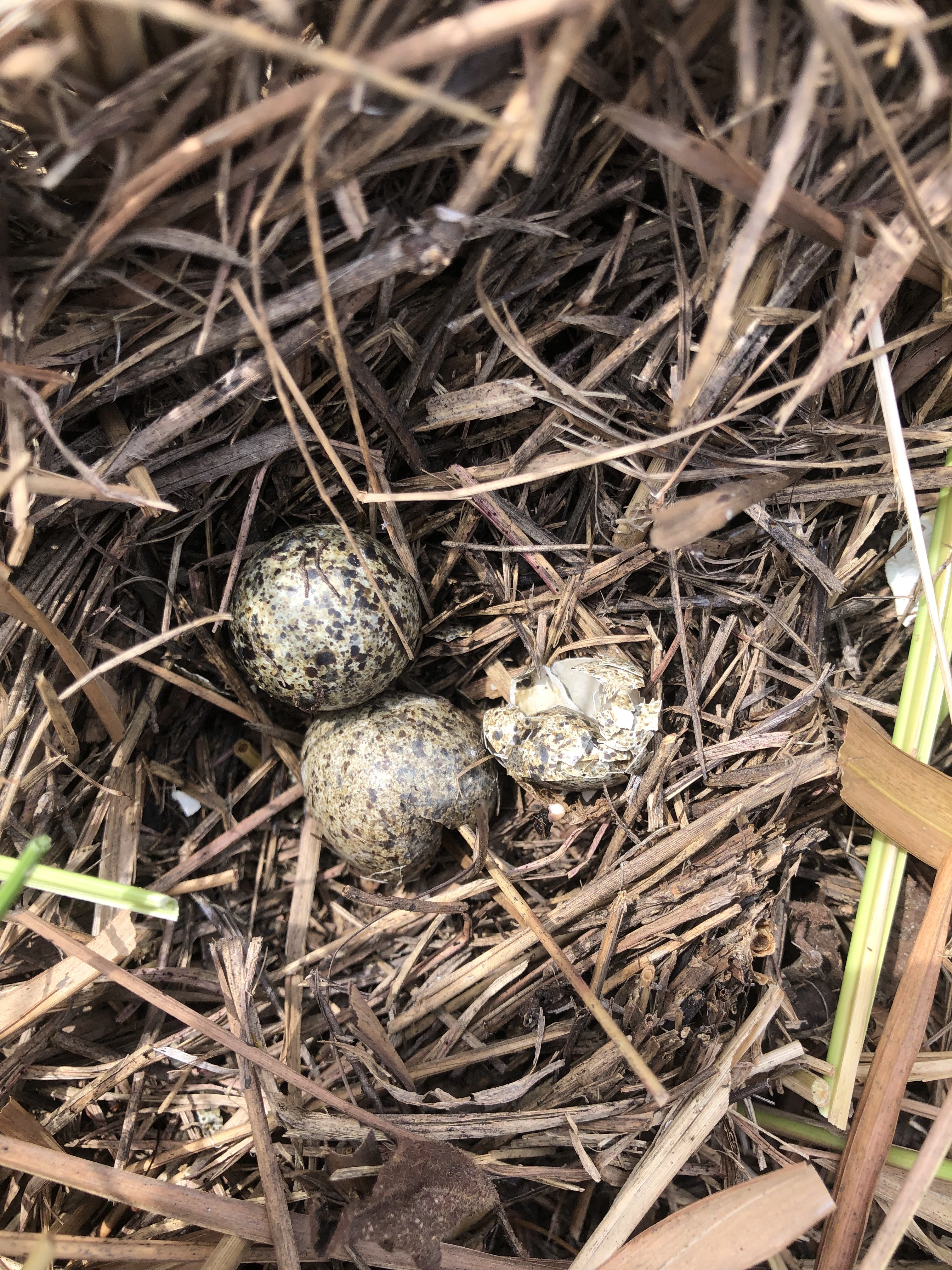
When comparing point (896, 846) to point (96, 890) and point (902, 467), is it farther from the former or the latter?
point (96, 890)

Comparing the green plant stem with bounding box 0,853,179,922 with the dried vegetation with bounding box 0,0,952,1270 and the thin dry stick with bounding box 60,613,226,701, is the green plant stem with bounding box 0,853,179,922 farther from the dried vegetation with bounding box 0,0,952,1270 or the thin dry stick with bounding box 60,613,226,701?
the thin dry stick with bounding box 60,613,226,701

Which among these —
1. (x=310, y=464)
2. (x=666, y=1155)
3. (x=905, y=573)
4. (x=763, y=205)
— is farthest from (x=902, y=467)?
(x=666, y=1155)

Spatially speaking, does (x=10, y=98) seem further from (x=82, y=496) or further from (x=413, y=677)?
(x=413, y=677)

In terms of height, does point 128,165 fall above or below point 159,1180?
above

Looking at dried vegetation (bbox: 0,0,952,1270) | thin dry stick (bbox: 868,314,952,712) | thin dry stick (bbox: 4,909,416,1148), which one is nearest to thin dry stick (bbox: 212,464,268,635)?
dried vegetation (bbox: 0,0,952,1270)

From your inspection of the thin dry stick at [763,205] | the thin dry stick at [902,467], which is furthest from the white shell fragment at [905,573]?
the thin dry stick at [763,205]

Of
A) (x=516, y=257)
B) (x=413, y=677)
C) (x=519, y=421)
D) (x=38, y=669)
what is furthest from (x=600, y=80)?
(x=38, y=669)
